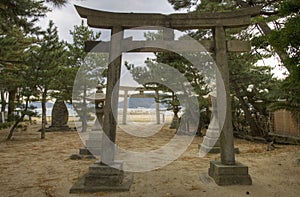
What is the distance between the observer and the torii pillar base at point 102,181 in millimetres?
3629

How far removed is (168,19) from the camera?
429 centimetres

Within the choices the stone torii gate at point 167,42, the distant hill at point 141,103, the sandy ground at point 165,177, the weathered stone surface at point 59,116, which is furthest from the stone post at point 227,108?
the distant hill at point 141,103

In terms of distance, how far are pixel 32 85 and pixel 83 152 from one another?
4499mm

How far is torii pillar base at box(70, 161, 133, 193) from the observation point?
11.9ft

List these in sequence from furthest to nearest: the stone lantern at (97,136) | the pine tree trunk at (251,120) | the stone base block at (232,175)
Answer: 1. the pine tree trunk at (251,120)
2. the stone lantern at (97,136)
3. the stone base block at (232,175)

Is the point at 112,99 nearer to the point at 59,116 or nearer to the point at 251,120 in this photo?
the point at 251,120

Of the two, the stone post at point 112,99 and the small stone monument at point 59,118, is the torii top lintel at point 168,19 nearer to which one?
the stone post at point 112,99

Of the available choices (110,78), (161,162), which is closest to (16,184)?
(110,78)

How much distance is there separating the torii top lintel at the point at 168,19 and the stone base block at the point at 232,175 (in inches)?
101

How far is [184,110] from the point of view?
40.0ft

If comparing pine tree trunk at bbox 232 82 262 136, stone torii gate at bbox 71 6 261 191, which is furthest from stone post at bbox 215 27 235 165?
pine tree trunk at bbox 232 82 262 136

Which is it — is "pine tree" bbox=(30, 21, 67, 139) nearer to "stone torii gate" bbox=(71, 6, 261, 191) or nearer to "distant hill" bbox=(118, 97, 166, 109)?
"stone torii gate" bbox=(71, 6, 261, 191)

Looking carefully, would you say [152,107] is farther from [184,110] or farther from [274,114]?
[274,114]

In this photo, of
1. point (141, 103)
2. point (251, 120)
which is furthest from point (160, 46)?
point (141, 103)
